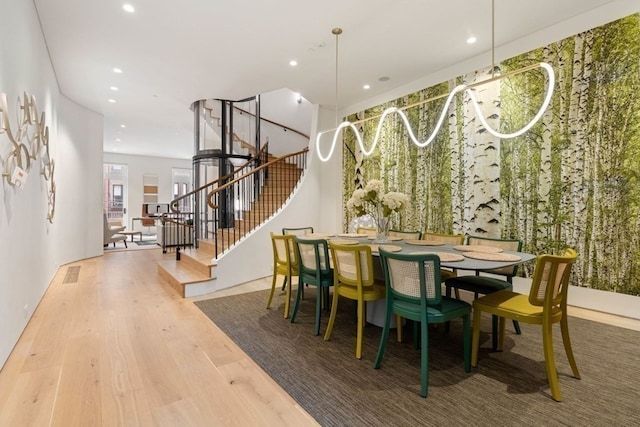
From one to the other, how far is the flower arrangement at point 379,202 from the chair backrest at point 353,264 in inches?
29.6

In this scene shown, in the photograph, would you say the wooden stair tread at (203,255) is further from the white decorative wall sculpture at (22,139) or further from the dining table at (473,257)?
the dining table at (473,257)

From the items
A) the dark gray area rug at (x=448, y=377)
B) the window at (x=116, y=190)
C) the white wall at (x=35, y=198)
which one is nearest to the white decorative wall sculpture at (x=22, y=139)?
the white wall at (x=35, y=198)

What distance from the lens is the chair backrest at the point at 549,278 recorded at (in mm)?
1937

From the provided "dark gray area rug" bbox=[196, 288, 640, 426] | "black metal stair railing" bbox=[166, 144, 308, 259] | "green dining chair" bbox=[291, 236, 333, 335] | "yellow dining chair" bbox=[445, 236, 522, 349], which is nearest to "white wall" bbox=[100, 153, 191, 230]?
"black metal stair railing" bbox=[166, 144, 308, 259]

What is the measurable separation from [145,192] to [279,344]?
1203 cm

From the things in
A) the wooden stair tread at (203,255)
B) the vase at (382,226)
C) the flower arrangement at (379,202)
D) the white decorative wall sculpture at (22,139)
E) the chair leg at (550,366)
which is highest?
the white decorative wall sculpture at (22,139)

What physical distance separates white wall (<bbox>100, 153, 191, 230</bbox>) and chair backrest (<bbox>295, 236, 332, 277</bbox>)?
11.5 metres

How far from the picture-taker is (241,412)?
183 cm

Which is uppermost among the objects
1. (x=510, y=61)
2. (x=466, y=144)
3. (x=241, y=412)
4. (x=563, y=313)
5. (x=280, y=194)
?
(x=510, y=61)

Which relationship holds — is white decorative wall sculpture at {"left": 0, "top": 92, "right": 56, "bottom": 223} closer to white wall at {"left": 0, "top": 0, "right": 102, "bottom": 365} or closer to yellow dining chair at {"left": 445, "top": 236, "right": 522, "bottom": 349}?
white wall at {"left": 0, "top": 0, "right": 102, "bottom": 365}

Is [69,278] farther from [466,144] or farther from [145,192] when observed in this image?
[145,192]

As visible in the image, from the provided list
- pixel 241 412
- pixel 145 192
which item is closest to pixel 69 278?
pixel 241 412

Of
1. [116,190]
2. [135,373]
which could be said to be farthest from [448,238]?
[116,190]

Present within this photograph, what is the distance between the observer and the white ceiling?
3312 millimetres
